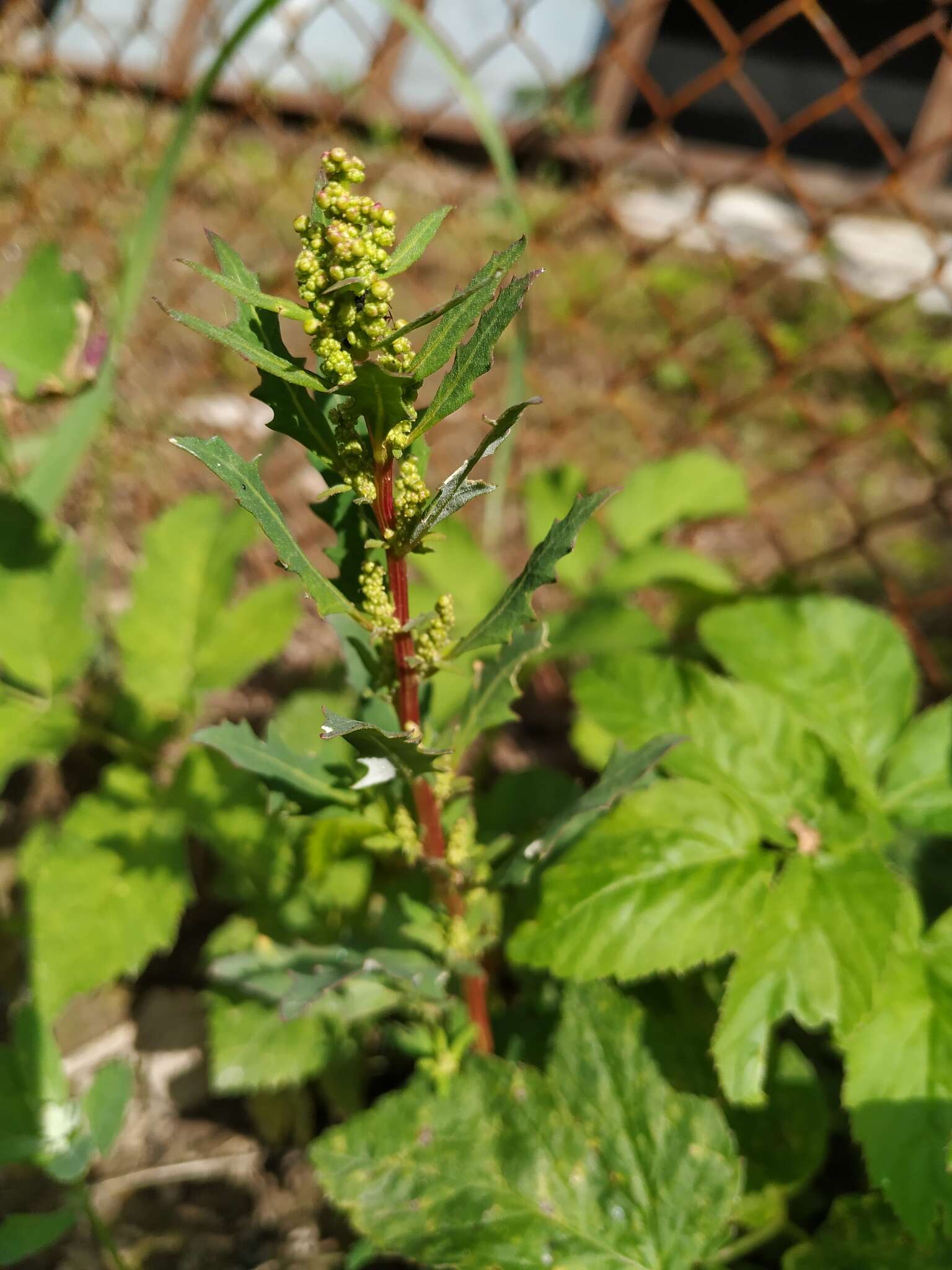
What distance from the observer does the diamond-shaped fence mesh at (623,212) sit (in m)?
1.96

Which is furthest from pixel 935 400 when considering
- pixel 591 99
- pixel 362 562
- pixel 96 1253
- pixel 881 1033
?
pixel 96 1253

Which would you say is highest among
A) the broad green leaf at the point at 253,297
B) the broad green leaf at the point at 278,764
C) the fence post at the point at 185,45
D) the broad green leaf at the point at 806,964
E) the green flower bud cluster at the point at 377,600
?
the fence post at the point at 185,45

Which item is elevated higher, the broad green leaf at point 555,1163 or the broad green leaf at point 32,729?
the broad green leaf at point 32,729

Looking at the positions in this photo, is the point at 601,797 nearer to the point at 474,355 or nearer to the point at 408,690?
the point at 408,690

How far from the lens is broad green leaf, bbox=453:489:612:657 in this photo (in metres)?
0.77

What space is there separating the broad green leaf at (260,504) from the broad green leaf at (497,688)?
18cm

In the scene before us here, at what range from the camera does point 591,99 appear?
4117 mm

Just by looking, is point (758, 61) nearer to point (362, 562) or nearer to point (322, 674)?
point (322, 674)

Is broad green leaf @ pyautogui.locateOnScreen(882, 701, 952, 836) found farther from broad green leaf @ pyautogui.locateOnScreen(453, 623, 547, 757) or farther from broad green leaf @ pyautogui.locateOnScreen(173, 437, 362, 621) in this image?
broad green leaf @ pyautogui.locateOnScreen(173, 437, 362, 621)

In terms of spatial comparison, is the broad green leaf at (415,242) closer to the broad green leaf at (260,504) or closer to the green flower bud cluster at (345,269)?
the green flower bud cluster at (345,269)

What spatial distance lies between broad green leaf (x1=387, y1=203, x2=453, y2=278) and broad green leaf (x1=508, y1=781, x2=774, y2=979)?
2.42 feet

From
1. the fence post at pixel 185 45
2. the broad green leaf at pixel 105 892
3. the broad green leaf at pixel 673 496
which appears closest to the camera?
the broad green leaf at pixel 105 892

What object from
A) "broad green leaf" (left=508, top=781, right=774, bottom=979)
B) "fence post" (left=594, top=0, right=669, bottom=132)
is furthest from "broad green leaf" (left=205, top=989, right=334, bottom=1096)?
"fence post" (left=594, top=0, right=669, bottom=132)

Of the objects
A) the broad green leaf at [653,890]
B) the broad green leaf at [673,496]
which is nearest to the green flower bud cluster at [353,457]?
the broad green leaf at [653,890]
